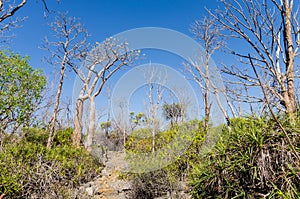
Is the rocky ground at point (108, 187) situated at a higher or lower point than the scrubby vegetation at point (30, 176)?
lower

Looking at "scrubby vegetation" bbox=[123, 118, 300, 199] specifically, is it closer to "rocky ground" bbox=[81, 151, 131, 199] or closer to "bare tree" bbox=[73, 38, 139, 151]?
"rocky ground" bbox=[81, 151, 131, 199]

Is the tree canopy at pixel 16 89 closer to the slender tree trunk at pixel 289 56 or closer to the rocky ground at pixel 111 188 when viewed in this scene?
the rocky ground at pixel 111 188

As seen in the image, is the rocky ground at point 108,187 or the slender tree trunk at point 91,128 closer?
the rocky ground at point 108,187

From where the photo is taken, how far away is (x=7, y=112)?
27.8 ft

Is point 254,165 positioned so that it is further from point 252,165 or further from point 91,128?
point 91,128

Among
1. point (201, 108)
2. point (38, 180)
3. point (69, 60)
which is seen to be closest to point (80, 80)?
point (69, 60)

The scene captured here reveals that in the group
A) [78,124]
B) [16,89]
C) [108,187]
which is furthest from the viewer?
[78,124]

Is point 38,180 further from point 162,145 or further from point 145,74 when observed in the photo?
point 145,74

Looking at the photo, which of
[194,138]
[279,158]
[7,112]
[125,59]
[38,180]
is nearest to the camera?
[279,158]

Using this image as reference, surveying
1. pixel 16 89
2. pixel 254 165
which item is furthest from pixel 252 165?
pixel 16 89

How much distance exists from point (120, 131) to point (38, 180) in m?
14.7

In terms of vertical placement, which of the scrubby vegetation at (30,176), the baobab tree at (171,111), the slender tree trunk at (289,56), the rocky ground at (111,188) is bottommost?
the rocky ground at (111,188)

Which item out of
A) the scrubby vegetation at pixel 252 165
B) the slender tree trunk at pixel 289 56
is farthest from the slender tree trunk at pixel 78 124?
the scrubby vegetation at pixel 252 165

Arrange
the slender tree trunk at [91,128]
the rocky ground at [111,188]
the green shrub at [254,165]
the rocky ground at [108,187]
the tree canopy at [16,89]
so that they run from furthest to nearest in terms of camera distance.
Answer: the slender tree trunk at [91,128], the tree canopy at [16,89], the rocky ground at [108,187], the rocky ground at [111,188], the green shrub at [254,165]
